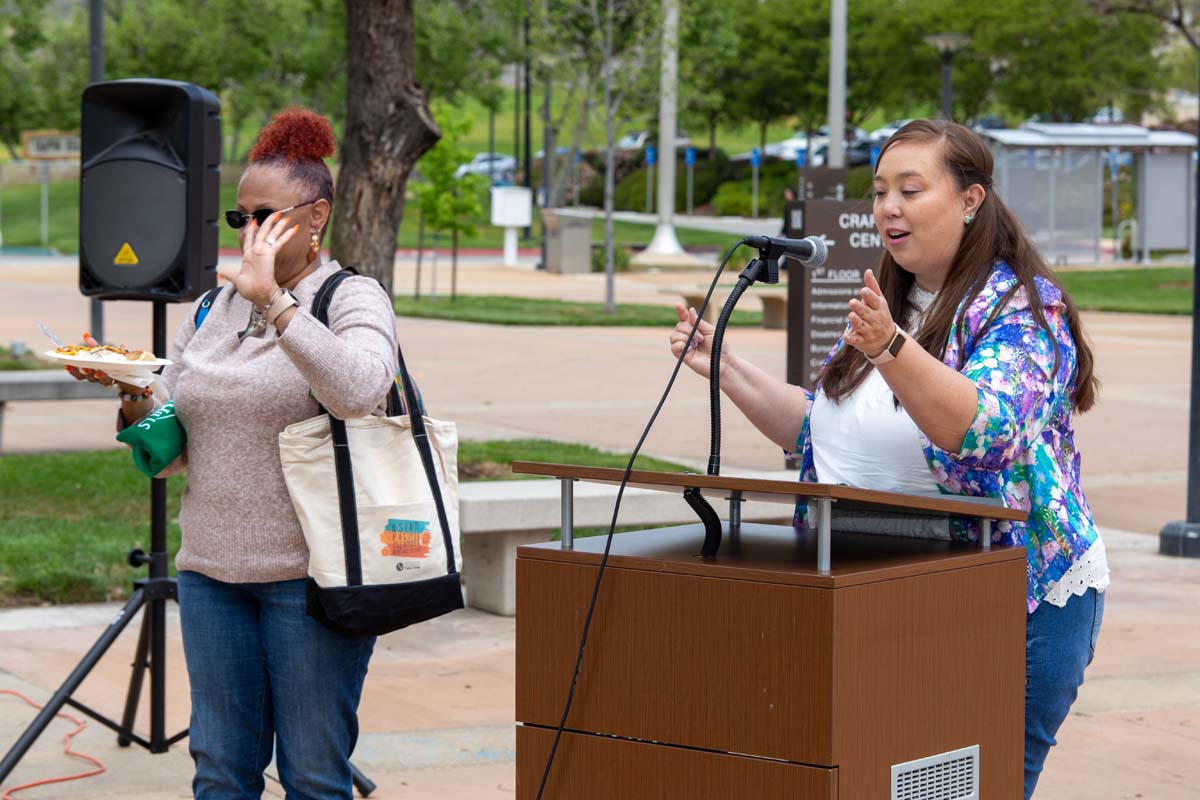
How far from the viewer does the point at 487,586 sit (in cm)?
785

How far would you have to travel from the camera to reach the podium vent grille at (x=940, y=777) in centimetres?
252

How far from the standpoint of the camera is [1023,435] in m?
2.73

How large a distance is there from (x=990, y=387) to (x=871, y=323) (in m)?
0.30

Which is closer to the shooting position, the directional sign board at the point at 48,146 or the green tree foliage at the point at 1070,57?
the green tree foliage at the point at 1070,57

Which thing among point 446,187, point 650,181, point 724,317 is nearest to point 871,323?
point 724,317

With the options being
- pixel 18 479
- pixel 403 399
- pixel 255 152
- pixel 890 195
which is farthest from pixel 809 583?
pixel 18 479

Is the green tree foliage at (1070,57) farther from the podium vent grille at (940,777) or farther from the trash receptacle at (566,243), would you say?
the podium vent grille at (940,777)

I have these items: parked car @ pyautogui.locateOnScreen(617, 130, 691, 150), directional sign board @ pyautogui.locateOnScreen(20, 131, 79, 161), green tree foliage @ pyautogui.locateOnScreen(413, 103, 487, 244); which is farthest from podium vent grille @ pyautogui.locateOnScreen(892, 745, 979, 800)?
parked car @ pyautogui.locateOnScreen(617, 130, 691, 150)

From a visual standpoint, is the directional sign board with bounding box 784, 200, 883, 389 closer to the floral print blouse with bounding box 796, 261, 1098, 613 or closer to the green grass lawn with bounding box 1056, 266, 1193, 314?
the floral print blouse with bounding box 796, 261, 1098, 613

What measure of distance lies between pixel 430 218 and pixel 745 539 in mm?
26623

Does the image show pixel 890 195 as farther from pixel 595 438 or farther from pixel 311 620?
pixel 595 438

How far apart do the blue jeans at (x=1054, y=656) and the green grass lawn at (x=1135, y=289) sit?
2531 cm

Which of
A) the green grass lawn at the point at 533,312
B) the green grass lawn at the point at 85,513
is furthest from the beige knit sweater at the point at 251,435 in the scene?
the green grass lawn at the point at 533,312

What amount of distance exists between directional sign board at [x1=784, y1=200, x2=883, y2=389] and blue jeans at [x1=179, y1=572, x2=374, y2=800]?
671 centimetres
